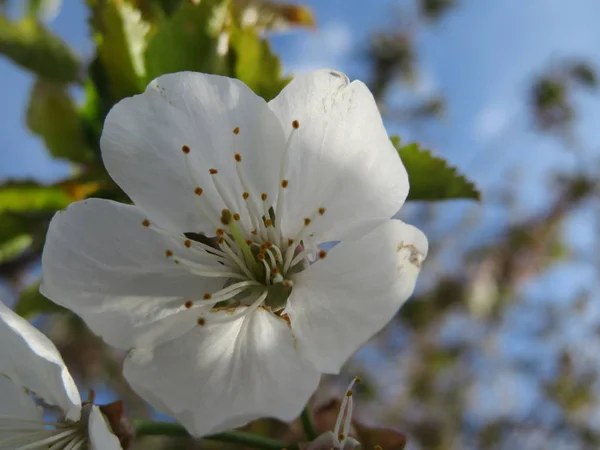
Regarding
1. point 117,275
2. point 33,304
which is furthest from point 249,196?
point 33,304

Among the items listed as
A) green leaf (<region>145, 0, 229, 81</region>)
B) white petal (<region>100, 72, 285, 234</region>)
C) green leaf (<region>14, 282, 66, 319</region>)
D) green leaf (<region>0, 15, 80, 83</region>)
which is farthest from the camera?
green leaf (<region>0, 15, 80, 83</region>)

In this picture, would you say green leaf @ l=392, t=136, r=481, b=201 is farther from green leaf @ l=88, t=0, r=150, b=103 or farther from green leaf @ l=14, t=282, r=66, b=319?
green leaf @ l=14, t=282, r=66, b=319

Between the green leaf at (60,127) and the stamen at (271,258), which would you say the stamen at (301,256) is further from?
the green leaf at (60,127)

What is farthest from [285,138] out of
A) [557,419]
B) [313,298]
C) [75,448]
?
[557,419]

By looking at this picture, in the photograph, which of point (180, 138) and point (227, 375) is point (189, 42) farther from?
point (227, 375)

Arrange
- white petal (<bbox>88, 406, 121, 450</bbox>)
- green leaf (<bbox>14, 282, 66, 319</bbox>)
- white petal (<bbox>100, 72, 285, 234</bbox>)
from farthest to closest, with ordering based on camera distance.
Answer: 1. green leaf (<bbox>14, 282, 66, 319</bbox>)
2. white petal (<bbox>100, 72, 285, 234</bbox>)
3. white petal (<bbox>88, 406, 121, 450</bbox>)

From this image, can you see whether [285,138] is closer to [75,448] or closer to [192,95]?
[192,95]

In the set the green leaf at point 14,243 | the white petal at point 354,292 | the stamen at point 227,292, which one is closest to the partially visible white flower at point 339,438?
the white petal at point 354,292

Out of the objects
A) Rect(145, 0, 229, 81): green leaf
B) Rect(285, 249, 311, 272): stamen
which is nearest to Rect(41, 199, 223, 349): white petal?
Rect(285, 249, 311, 272): stamen
